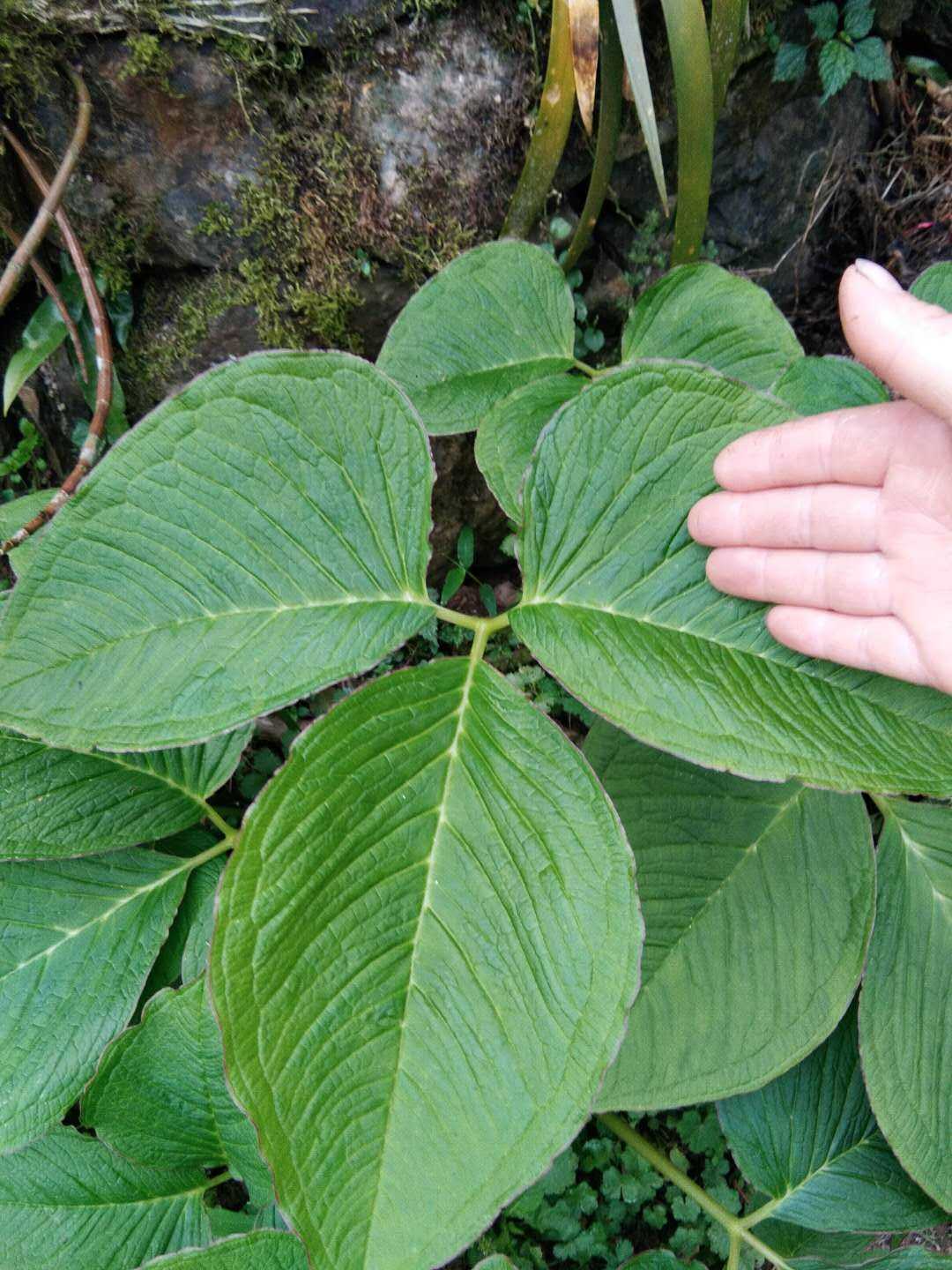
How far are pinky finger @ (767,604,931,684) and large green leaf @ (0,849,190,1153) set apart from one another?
0.99 metres

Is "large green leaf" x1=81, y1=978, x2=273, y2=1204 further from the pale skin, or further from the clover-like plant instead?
the pale skin

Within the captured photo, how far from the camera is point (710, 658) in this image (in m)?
1.00

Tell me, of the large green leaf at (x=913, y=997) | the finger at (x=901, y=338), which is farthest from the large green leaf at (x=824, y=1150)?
the finger at (x=901, y=338)

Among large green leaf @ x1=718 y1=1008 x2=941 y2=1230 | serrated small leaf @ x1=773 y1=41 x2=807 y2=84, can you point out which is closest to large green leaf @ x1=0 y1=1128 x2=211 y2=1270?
large green leaf @ x1=718 y1=1008 x2=941 y2=1230

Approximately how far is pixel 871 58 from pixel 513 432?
118cm

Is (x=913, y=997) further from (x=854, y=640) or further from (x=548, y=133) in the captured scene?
(x=548, y=133)

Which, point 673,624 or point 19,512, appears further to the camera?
point 19,512

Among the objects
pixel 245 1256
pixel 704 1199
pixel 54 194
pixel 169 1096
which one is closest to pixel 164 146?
pixel 54 194

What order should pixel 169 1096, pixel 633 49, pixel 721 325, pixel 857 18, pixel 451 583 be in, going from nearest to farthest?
pixel 169 1096
pixel 633 49
pixel 721 325
pixel 857 18
pixel 451 583

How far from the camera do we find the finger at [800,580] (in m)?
0.99

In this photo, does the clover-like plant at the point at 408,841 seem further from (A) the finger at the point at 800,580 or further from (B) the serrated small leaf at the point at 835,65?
(B) the serrated small leaf at the point at 835,65

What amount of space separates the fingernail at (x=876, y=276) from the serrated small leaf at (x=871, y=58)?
1.09 meters

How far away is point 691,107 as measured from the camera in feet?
4.59

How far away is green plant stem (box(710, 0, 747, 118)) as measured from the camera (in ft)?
4.70
